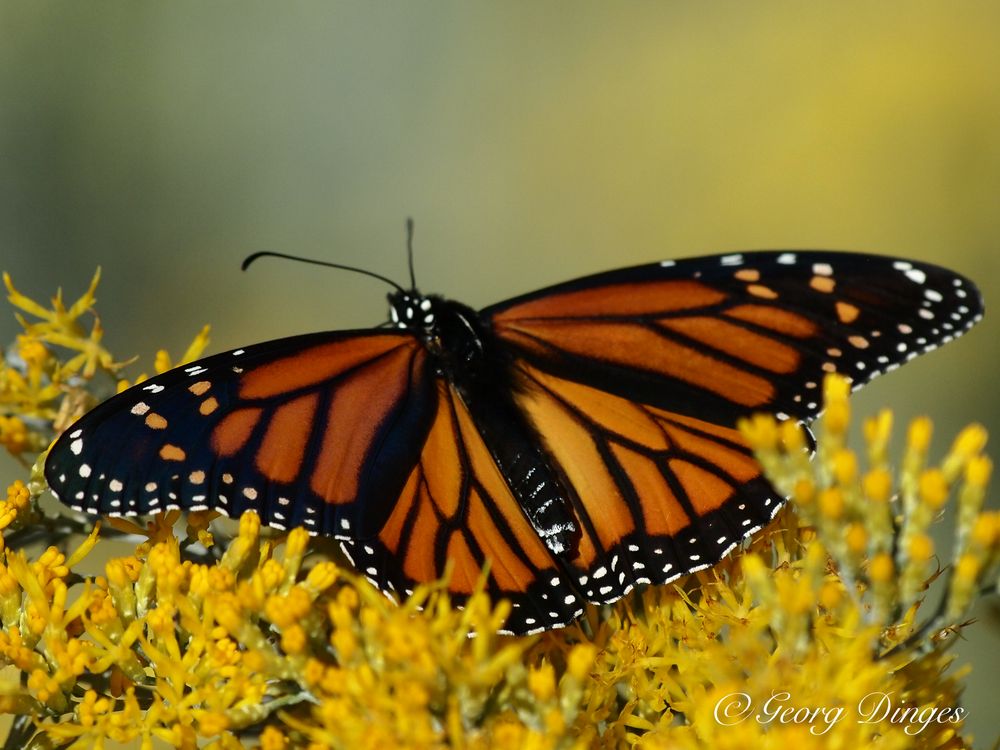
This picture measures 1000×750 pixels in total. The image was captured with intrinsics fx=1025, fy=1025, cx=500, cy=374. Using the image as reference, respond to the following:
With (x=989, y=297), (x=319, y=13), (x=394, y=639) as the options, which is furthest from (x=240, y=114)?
(x=394, y=639)

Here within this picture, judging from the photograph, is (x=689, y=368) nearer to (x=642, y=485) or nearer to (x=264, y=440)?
(x=642, y=485)

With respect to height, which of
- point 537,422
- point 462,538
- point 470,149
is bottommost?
point 462,538

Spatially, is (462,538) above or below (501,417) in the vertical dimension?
below

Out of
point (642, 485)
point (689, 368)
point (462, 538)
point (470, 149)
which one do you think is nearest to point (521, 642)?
point (462, 538)

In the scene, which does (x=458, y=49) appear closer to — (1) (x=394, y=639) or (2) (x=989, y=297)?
(2) (x=989, y=297)

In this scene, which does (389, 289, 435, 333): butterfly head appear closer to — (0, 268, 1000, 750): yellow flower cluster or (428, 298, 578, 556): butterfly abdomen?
(428, 298, 578, 556): butterfly abdomen

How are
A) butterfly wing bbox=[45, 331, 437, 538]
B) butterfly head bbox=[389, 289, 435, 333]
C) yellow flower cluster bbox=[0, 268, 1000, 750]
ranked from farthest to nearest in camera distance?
butterfly head bbox=[389, 289, 435, 333] < butterfly wing bbox=[45, 331, 437, 538] < yellow flower cluster bbox=[0, 268, 1000, 750]

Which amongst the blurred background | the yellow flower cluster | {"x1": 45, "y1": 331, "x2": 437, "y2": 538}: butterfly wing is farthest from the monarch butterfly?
the blurred background
